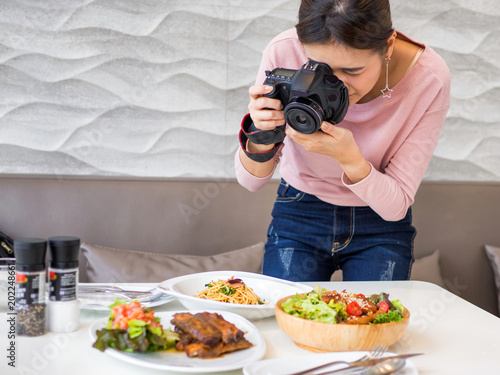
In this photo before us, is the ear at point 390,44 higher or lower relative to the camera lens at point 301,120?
higher

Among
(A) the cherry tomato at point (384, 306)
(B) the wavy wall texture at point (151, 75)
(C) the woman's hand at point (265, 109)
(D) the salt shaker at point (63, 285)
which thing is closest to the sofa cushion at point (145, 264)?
(B) the wavy wall texture at point (151, 75)

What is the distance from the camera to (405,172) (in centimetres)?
123

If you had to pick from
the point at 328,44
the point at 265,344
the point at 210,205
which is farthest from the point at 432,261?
the point at 265,344

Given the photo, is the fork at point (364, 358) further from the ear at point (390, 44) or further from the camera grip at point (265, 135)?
the ear at point (390, 44)

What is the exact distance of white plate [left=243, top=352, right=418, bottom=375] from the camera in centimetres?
69

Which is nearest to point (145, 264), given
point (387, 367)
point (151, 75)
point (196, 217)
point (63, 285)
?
point (196, 217)

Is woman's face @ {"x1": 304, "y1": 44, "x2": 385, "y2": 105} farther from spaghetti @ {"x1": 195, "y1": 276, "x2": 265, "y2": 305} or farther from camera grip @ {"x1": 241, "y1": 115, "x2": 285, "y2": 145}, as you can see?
spaghetti @ {"x1": 195, "y1": 276, "x2": 265, "y2": 305}

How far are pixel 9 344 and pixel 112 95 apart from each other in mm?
1223

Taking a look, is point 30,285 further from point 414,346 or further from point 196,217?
point 196,217

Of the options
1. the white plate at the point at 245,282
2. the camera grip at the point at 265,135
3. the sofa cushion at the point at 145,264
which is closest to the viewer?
the white plate at the point at 245,282

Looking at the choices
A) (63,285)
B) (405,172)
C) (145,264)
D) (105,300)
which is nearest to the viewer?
(63,285)

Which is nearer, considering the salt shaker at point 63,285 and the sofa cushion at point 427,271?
the salt shaker at point 63,285

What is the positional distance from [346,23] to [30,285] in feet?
2.32

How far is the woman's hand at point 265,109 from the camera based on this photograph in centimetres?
108
